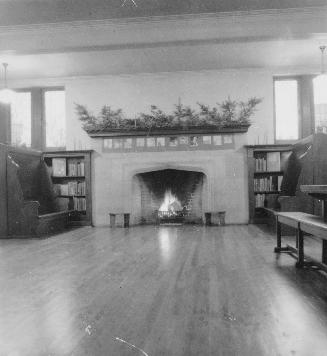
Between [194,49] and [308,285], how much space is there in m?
5.34

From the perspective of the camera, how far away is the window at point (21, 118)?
30.3 ft

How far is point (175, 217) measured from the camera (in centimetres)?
849

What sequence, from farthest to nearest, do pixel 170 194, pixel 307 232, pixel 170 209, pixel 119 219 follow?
pixel 170 194
pixel 170 209
pixel 119 219
pixel 307 232

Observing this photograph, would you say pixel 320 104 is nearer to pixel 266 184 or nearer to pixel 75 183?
pixel 266 184

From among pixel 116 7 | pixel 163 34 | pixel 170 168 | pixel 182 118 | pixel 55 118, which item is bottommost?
pixel 170 168

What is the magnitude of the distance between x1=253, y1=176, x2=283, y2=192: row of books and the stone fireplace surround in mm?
235

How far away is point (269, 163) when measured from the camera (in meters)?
8.16

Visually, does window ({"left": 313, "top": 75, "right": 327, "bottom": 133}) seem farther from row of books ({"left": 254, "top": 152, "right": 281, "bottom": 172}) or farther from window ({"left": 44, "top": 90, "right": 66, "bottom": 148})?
window ({"left": 44, "top": 90, "right": 66, "bottom": 148})

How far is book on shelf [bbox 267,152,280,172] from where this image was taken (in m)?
8.10

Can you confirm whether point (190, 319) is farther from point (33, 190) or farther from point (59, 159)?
point (59, 159)

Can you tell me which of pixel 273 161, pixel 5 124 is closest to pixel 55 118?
pixel 5 124

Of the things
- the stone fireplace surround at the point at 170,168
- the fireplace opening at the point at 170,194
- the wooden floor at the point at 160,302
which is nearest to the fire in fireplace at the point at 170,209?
the fireplace opening at the point at 170,194

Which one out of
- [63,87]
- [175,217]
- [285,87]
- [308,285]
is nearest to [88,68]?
[63,87]

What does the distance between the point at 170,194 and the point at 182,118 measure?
1788 millimetres
